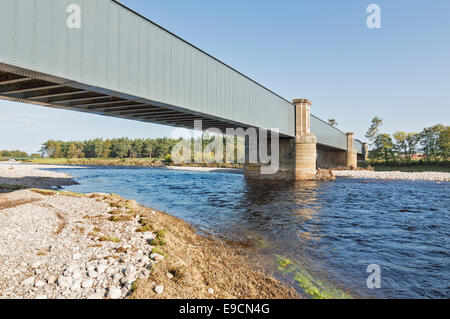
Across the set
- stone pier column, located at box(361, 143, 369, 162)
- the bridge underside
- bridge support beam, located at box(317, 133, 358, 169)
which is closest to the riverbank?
the bridge underside

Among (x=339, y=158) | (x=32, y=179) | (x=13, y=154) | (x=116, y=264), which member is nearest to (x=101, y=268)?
(x=116, y=264)

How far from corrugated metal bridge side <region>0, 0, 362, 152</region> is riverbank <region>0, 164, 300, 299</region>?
200 inches

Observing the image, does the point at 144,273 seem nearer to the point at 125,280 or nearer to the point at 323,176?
the point at 125,280

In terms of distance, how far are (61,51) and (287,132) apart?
23786 mm

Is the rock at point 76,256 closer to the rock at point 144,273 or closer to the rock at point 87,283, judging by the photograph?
the rock at point 87,283

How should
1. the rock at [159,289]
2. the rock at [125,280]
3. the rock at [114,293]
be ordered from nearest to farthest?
the rock at [114,293] < the rock at [159,289] < the rock at [125,280]

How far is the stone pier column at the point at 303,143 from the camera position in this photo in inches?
1161

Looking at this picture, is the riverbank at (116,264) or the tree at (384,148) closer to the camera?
the riverbank at (116,264)

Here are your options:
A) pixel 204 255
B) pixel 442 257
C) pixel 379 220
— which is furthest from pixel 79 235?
pixel 379 220

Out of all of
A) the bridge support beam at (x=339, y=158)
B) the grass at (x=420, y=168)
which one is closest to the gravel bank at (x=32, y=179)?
the bridge support beam at (x=339, y=158)

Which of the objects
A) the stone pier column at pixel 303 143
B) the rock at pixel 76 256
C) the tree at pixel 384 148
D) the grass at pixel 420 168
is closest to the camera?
the rock at pixel 76 256

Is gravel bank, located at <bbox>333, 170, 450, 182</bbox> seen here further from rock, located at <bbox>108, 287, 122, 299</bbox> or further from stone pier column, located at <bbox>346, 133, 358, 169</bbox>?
rock, located at <bbox>108, 287, 122, 299</bbox>

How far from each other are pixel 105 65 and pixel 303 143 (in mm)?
25149

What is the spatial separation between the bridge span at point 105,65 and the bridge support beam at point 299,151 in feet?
44.1
